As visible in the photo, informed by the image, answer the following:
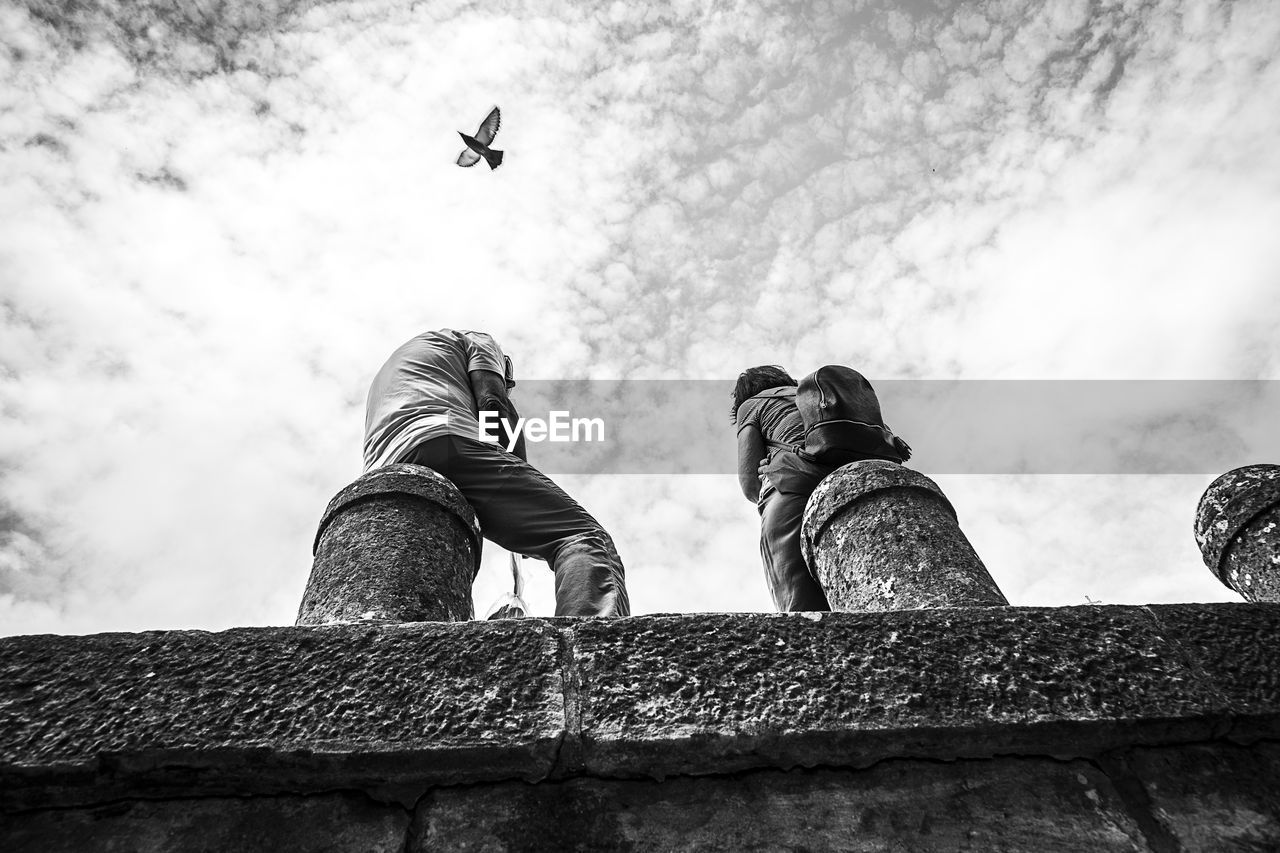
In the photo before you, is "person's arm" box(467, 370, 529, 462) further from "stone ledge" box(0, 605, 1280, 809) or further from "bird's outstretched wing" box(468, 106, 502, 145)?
"bird's outstretched wing" box(468, 106, 502, 145)

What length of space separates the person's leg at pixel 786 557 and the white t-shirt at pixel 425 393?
144cm

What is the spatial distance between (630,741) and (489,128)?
7.84m

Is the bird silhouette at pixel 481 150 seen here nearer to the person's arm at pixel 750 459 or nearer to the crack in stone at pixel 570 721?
the person's arm at pixel 750 459

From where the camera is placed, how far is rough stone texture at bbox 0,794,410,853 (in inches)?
54.8

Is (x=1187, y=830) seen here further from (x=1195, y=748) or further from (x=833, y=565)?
(x=833, y=565)

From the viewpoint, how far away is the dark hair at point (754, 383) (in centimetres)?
451

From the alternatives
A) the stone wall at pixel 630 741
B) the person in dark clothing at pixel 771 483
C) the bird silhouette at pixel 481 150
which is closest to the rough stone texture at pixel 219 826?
the stone wall at pixel 630 741

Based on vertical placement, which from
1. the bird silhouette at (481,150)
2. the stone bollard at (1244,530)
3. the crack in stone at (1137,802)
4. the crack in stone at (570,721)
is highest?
the bird silhouette at (481,150)

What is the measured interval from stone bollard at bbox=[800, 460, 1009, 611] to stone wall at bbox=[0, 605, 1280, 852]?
0.84 metres

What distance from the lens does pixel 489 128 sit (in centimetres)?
816

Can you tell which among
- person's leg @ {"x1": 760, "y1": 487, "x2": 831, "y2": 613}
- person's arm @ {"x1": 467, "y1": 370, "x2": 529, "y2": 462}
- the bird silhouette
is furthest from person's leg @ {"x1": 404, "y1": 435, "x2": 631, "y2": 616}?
the bird silhouette

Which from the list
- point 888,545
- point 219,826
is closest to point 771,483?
point 888,545

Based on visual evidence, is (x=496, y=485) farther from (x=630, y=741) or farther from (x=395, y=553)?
(x=630, y=741)

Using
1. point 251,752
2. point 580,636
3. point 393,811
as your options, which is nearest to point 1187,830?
point 580,636
